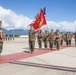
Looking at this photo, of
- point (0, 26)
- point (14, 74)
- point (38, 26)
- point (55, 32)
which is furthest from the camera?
point (55, 32)

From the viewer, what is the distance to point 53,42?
26.0 metres

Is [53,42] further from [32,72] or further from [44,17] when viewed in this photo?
[32,72]

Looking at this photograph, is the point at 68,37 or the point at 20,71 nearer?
the point at 20,71

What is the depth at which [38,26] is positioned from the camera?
930 inches

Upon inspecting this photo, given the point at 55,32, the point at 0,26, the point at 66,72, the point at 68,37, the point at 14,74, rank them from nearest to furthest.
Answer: the point at 14,74
the point at 66,72
the point at 0,26
the point at 55,32
the point at 68,37

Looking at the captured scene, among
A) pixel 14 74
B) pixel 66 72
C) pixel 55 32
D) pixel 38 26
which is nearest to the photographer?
pixel 14 74

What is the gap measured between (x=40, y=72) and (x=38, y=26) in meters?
13.1

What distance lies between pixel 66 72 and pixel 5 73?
2418 millimetres

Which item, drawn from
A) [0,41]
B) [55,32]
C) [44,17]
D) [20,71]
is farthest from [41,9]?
[20,71]

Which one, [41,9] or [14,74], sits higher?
[41,9]

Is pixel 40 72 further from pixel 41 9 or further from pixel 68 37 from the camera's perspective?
pixel 68 37

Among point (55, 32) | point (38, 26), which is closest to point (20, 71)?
point (38, 26)

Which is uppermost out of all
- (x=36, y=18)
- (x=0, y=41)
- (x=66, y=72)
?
A: (x=36, y=18)

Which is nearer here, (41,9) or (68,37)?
(41,9)
